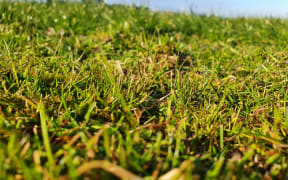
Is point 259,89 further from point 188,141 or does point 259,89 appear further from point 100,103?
point 100,103

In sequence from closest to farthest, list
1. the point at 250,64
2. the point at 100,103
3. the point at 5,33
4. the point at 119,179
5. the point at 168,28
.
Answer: the point at 119,179 → the point at 100,103 → the point at 250,64 → the point at 5,33 → the point at 168,28

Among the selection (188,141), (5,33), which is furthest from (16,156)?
(5,33)

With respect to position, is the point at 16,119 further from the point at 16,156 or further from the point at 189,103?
the point at 189,103

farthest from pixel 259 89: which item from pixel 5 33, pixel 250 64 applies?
pixel 5 33

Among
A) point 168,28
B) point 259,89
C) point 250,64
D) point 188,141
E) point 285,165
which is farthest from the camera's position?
point 168,28

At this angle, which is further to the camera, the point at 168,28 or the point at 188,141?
the point at 168,28

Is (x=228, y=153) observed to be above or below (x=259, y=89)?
below

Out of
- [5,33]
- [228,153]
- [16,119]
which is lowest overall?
[228,153]
